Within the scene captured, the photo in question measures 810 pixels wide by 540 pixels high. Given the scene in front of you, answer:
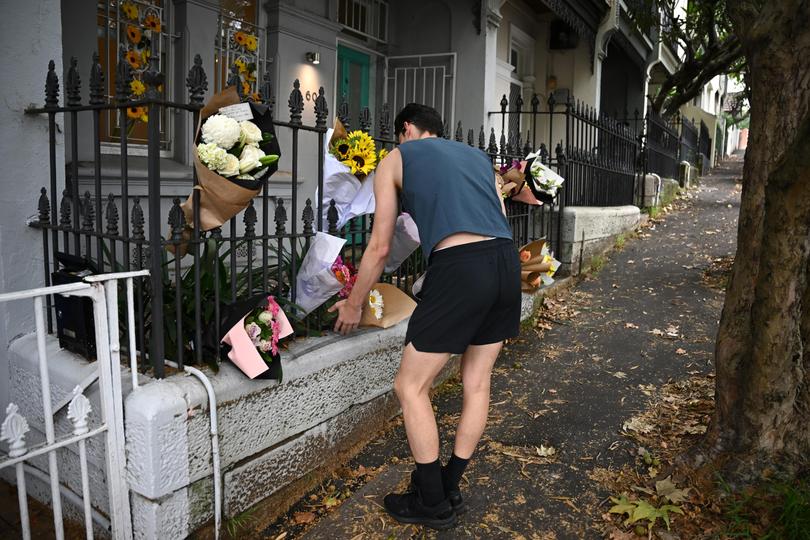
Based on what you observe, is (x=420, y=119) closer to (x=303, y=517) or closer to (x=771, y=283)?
(x=771, y=283)

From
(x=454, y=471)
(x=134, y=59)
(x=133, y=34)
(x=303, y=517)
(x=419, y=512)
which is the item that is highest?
(x=133, y=34)

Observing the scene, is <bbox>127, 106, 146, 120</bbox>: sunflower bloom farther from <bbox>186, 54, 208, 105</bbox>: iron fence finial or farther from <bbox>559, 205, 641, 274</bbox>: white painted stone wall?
<bbox>559, 205, 641, 274</bbox>: white painted stone wall

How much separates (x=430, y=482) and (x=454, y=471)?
17 cm

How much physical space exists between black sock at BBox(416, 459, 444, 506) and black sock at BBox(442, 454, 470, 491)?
0.11 m

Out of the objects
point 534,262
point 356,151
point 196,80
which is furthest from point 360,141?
point 534,262

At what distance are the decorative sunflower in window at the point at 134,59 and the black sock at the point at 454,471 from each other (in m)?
4.32

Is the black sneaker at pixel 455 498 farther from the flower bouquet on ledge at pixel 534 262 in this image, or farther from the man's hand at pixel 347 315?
the flower bouquet on ledge at pixel 534 262

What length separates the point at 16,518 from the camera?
10.1 ft

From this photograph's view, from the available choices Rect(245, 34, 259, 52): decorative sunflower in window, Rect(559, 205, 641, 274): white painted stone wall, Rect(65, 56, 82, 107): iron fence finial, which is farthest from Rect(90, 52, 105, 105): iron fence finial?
Rect(559, 205, 641, 274): white painted stone wall

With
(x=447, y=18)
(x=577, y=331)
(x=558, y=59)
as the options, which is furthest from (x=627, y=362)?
(x=558, y=59)

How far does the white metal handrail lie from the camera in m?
2.26

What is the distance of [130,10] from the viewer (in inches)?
211

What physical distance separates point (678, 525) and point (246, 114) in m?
2.52

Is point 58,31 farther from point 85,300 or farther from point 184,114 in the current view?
point 184,114
